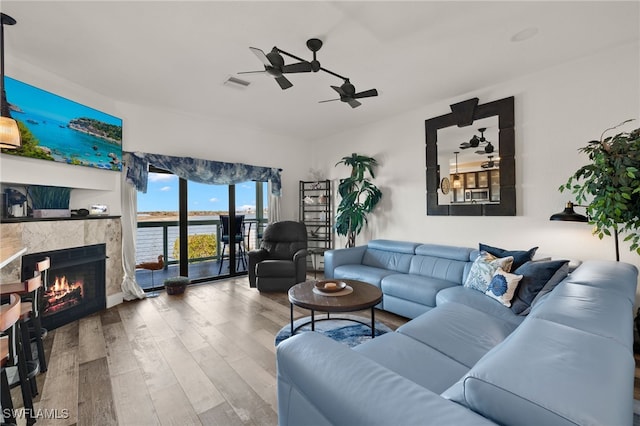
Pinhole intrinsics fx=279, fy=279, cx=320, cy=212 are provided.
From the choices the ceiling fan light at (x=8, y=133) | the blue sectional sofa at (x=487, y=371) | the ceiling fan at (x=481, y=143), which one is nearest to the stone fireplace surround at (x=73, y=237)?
the ceiling fan light at (x=8, y=133)

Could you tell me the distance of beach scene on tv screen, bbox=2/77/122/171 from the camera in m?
2.82

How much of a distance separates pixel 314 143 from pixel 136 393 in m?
5.23

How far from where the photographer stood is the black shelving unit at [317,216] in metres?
5.73

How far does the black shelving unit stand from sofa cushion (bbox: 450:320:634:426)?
473 centimetres

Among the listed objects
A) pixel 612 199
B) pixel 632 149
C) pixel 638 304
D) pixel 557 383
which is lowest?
pixel 638 304

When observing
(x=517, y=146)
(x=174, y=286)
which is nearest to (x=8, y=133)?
(x=174, y=286)

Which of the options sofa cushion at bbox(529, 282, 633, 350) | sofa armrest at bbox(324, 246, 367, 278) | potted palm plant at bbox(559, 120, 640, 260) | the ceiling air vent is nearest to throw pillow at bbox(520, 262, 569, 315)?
potted palm plant at bbox(559, 120, 640, 260)

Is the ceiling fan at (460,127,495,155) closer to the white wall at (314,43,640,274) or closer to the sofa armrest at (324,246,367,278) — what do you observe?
the white wall at (314,43,640,274)

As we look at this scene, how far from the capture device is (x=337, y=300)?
2436 mm

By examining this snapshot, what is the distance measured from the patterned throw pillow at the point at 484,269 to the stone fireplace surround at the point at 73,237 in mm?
4381

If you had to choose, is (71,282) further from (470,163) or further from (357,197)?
(470,163)

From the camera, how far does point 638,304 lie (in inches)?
102

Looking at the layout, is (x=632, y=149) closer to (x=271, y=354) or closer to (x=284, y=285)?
(x=271, y=354)

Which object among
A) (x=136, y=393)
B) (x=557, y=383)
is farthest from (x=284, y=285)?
(x=557, y=383)
